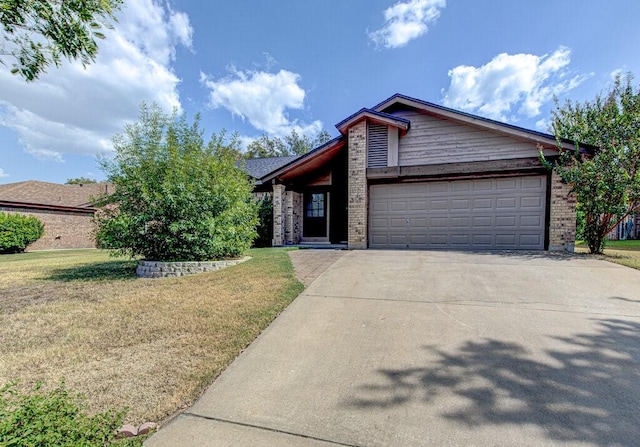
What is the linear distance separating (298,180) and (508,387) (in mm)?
10820

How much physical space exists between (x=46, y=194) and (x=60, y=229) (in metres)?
3.16

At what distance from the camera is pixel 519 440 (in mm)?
1923

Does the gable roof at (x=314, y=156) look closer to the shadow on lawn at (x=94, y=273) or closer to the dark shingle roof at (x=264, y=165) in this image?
the dark shingle roof at (x=264, y=165)

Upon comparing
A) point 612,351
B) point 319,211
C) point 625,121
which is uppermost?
point 625,121

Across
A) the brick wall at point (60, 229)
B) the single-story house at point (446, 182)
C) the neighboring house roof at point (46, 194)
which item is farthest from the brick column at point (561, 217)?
the brick wall at point (60, 229)

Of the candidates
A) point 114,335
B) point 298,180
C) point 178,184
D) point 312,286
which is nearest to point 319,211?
point 298,180

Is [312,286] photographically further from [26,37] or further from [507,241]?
[507,241]

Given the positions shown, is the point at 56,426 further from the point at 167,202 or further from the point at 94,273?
the point at 94,273

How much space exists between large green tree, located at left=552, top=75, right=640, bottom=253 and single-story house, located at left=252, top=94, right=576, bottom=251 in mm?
440

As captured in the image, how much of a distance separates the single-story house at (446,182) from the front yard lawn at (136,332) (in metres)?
5.08

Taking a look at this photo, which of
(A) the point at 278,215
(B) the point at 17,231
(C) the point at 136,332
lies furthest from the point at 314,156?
(B) the point at 17,231

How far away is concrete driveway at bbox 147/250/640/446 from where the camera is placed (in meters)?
2.04

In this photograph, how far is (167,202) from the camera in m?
6.78

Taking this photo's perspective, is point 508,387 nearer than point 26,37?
Yes
